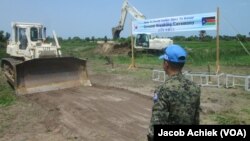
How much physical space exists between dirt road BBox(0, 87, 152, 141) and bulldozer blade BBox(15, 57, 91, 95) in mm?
663

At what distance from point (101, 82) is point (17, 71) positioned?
13.8ft

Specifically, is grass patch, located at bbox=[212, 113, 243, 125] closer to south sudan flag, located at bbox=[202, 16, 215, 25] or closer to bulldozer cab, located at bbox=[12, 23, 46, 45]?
south sudan flag, located at bbox=[202, 16, 215, 25]

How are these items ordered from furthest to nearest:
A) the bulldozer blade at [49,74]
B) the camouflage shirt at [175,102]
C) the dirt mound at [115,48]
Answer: the dirt mound at [115,48] < the bulldozer blade at [49,74] < the camouflage shirt at [175,102]

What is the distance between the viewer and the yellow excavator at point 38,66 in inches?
535

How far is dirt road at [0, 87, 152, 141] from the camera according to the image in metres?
8.07

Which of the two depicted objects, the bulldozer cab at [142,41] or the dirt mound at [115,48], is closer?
the bulldozer cab at [142,41]

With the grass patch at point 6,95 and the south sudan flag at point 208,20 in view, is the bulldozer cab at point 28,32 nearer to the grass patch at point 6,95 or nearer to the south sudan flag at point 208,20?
the grass patch at point 6,95

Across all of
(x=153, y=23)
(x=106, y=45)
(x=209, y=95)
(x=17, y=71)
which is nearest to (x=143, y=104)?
(x=209, y=95)

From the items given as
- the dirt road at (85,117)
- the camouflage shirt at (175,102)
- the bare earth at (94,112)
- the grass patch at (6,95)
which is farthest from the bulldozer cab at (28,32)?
the camouflage shirt at (175,102)

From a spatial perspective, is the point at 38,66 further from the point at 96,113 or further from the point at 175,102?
the point at 175,102

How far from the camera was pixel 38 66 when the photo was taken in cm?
1419

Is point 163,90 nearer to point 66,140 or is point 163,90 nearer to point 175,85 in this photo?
point 175,85

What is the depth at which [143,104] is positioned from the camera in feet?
36.8

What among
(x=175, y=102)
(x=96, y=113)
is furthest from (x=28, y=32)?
(x=175, y=102)
